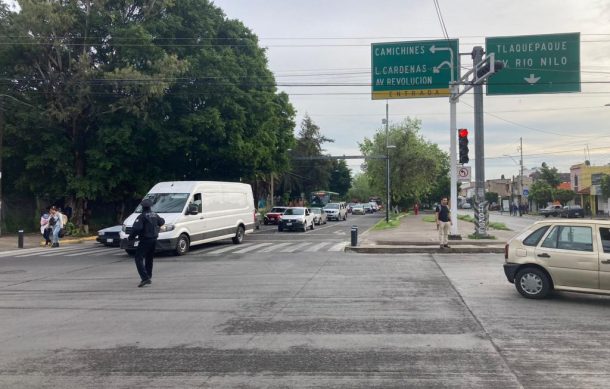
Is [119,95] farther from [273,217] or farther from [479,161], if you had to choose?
[273,217]

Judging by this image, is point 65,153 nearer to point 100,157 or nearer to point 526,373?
point 100,157

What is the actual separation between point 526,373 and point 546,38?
1747 centimetres

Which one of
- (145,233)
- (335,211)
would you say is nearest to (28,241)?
(145,233)

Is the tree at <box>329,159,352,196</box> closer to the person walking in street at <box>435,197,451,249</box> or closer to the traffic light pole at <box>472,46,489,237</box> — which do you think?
the traffic light pole at <box>472,46,489,237</box>

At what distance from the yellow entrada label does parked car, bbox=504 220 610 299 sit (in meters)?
11.9

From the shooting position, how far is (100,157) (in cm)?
2783

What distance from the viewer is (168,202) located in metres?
19.2

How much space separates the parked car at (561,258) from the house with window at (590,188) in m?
54.2

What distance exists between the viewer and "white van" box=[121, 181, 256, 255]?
59.2 ft

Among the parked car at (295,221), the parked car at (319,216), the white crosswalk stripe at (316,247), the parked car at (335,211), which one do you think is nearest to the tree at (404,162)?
the parked car at (335,211)

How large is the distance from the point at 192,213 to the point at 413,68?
10278 millimetres

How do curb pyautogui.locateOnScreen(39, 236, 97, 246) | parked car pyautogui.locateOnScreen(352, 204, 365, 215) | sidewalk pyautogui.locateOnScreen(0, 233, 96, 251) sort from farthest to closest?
parked car pyautogui.locateOnScreen(352, 204, 365, 215) → curb pyautogui.locateOnScreen(39, 236, 97, 246) → sidewalk pyautogui.locateOnScreen(0, 233, 96, 251)

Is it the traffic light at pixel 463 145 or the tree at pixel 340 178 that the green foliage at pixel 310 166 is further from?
the traffic light at pixel 463 145

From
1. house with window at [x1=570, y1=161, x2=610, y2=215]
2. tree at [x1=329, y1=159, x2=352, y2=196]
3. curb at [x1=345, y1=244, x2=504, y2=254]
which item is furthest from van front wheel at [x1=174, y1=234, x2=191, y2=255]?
tree at [x1=329, y1=159, x2=352, y2=196]
